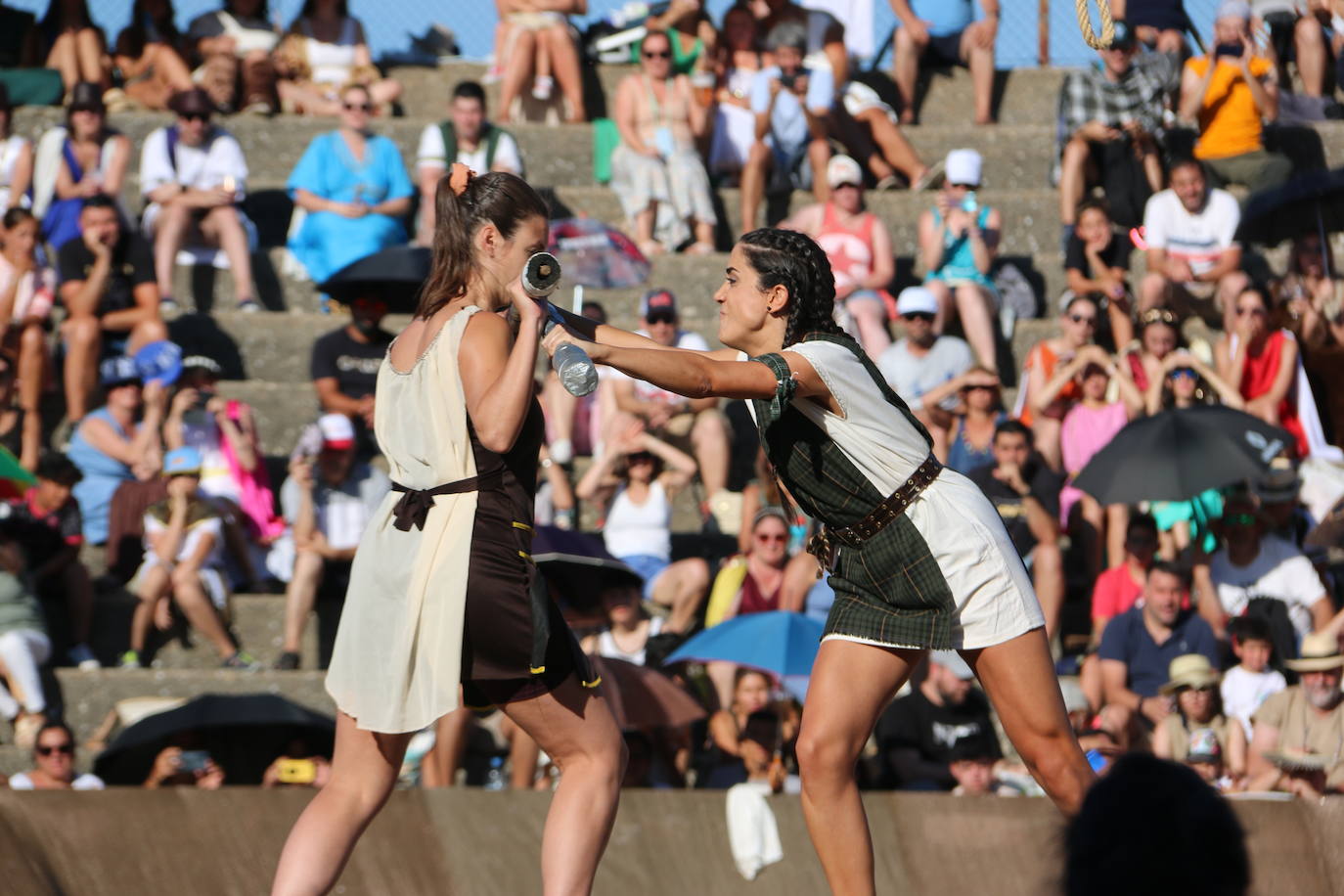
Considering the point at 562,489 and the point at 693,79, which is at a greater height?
the point at 693,79

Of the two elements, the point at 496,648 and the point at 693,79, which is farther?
the point at 693,79

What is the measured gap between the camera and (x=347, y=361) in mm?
10453

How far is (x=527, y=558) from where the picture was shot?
4.59m

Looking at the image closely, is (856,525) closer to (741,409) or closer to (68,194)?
(741,409)

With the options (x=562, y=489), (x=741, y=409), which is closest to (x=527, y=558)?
(x=562, y=489)

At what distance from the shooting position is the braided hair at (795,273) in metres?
4.68

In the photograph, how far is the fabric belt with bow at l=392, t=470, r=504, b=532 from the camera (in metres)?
4.51

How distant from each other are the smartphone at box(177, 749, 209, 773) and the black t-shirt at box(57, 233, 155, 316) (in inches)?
152

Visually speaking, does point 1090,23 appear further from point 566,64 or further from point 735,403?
point 566,64

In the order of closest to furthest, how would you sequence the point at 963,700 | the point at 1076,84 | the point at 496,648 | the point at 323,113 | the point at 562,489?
the point at 496,648
the point at 963,700
the point at 562,489
the point at 1076,84
the point at 323,113

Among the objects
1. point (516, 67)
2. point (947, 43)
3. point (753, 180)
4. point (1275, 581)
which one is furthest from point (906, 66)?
point (1275, 581)

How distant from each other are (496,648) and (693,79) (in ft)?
29.6

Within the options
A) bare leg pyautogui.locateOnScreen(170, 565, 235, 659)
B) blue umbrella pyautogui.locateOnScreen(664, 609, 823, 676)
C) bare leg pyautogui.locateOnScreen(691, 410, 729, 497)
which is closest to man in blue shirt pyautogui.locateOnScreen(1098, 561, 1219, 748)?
blue umbrella pyautogui.locateOnScreen(664, 609, 823, 676)

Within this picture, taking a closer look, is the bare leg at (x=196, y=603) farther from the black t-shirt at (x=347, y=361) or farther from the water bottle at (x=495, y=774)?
the water bottle at (x=495, y=774)
